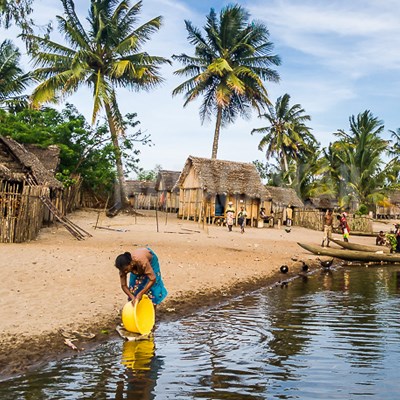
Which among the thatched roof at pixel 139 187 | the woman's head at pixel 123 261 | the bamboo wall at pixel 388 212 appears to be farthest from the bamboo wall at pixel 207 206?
the bamboo wall at pixel 388 212

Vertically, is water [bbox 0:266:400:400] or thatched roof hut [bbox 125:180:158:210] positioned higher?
thatched roof hut [bbox 125:180:158:210]

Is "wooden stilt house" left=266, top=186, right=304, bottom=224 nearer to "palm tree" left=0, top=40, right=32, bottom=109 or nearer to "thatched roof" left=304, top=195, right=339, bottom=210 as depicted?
"thatched roof" left=304, top=195, right=339, bottom=210

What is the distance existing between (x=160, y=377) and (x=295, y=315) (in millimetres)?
4171

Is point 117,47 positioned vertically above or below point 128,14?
below

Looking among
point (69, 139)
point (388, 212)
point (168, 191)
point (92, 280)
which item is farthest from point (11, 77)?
point (388, 212)

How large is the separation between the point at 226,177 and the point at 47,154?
11.0 m

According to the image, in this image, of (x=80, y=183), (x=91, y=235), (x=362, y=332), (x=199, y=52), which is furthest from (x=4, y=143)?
(x=199, y=52)

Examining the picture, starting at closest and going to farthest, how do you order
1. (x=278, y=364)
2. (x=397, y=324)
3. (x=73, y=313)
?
(x=278, y=364), (x=73, y=313), (x=397, y=324)

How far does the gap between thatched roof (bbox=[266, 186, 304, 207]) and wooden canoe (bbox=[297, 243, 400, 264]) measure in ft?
60.0

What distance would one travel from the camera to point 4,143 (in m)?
19.5

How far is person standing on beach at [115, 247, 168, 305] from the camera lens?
6.45 m

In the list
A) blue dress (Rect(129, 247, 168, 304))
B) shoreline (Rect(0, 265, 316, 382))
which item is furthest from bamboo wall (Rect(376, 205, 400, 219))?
blue dress (Rect(129, 247, 168, 304))

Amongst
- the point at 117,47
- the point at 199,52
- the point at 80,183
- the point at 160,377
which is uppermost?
the point at 199,52

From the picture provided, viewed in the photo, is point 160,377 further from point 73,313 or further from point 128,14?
point 128,14
